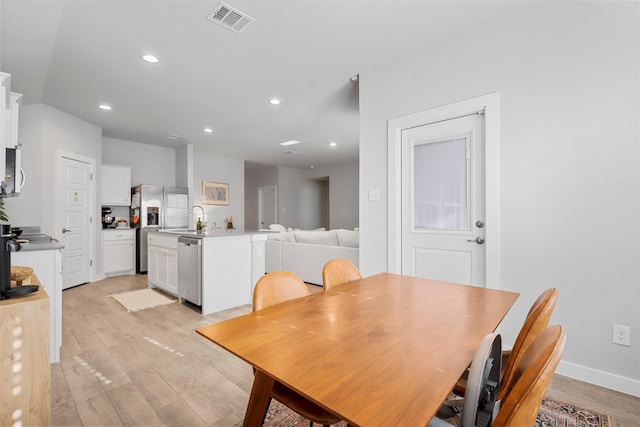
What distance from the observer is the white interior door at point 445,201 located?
248cm

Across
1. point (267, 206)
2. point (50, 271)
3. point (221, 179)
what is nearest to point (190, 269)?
point (50, 271)

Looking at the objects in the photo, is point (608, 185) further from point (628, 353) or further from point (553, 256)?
point (628, 353)

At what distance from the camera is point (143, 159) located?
6.30 m

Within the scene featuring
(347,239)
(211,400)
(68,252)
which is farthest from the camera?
(68,252)

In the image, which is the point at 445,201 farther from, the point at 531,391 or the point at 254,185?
the point at 254,185

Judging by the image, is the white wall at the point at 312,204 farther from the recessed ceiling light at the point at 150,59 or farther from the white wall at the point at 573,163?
the white wall at the point at 573,163

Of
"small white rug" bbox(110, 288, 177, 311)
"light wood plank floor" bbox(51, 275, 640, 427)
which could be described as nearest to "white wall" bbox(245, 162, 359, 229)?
"small white rug" bbox(110, 288, 177, 311)

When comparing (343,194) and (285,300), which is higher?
(343,194)

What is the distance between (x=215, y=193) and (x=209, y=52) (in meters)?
5.08

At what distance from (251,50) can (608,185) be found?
9.87 feet

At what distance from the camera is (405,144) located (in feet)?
9.51

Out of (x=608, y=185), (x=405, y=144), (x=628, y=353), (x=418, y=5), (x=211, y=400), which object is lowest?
(x=211, y=400)

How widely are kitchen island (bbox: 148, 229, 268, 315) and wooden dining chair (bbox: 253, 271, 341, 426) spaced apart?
6.80 ft

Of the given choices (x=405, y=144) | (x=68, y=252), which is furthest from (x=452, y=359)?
(x=68, y=252)
